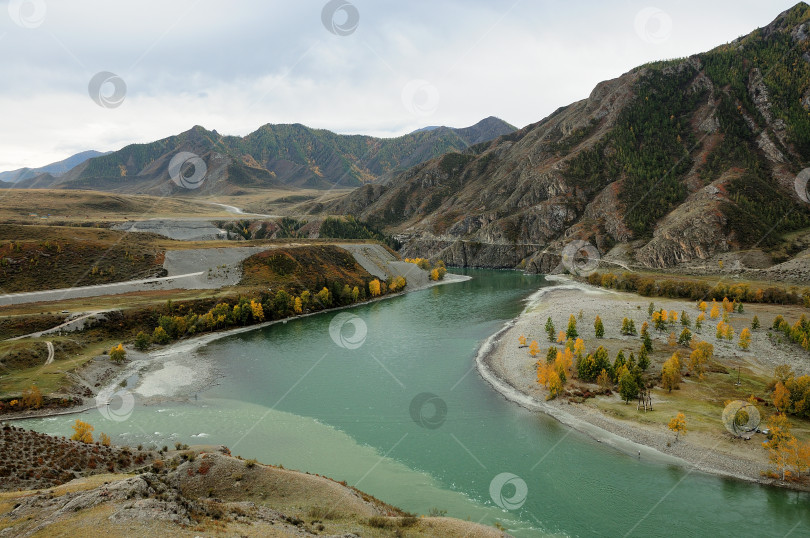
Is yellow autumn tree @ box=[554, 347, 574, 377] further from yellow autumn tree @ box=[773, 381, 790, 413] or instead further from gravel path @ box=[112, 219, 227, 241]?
gravel path @ box=[112, 219, 227, 241]

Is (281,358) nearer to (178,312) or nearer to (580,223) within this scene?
(178,312)

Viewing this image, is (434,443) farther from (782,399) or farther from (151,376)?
(151,376)

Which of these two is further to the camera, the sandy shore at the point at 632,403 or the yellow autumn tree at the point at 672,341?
the yellow autumn tree at the point at 672,341

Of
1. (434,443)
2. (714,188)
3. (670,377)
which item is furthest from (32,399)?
(714,188)

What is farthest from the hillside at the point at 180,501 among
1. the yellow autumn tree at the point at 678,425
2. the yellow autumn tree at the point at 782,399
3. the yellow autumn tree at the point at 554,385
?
the yellow autumn tree at the point at 782,399

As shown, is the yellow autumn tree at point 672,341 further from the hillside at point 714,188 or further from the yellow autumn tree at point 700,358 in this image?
the hillside at point 714,188

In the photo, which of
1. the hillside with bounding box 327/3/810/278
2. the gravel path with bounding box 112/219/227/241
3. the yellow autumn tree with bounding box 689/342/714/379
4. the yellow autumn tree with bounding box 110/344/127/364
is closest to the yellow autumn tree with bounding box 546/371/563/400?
the yellow autumn tree with bounding box 689/342/714/379
